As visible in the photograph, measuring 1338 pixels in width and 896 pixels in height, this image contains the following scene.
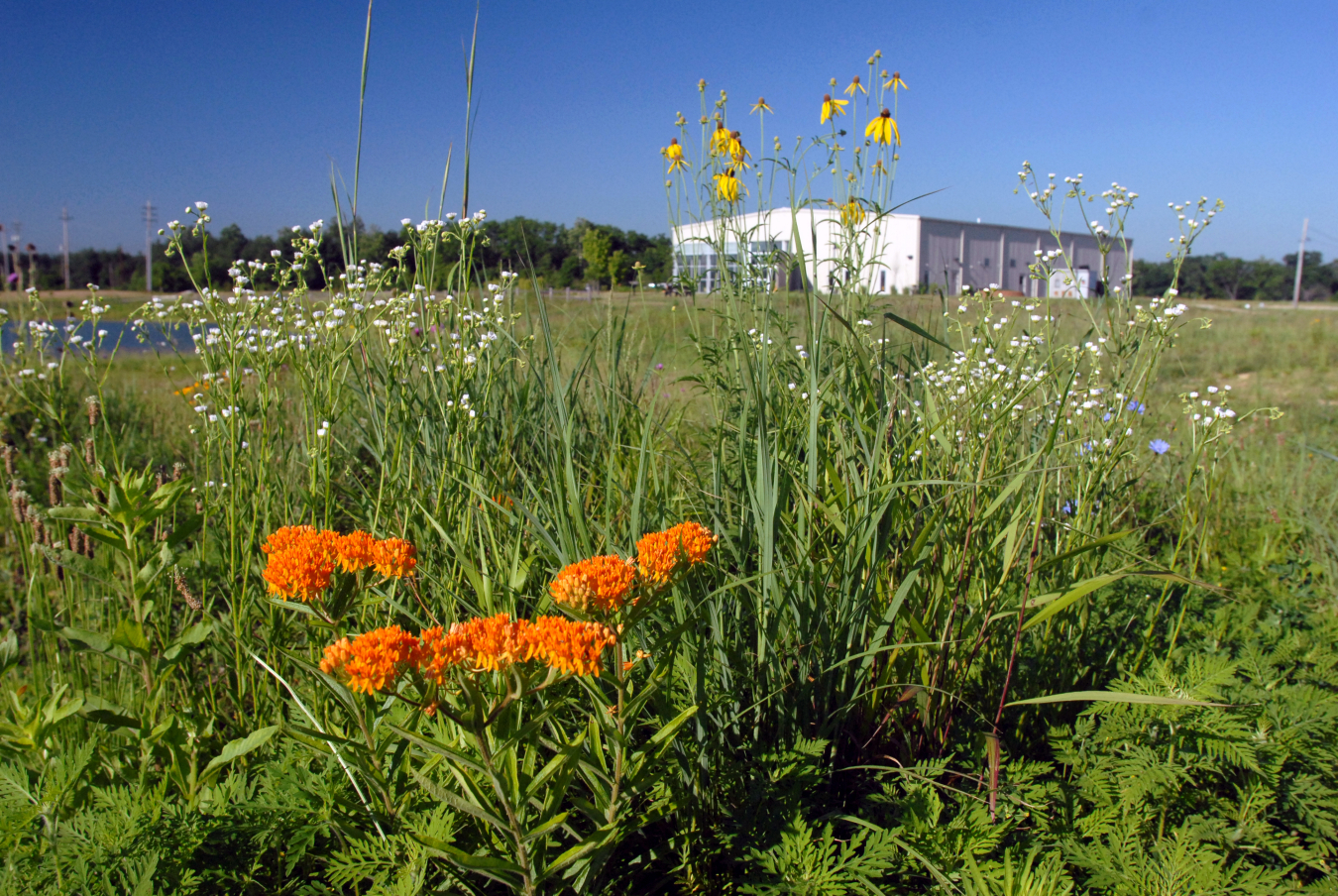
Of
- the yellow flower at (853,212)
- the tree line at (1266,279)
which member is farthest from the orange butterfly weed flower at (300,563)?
the tree line at (1266,279)

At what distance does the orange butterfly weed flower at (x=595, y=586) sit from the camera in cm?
82

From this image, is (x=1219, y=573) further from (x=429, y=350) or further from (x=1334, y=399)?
(x=1334, y=399)

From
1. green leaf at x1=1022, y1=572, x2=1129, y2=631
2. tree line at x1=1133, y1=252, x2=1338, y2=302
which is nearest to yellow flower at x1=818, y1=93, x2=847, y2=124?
green leaf at x1=1022, y1=572, x2=1129, y2=631

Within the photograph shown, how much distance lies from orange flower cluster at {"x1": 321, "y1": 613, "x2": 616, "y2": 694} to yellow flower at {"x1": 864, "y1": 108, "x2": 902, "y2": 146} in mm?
1878

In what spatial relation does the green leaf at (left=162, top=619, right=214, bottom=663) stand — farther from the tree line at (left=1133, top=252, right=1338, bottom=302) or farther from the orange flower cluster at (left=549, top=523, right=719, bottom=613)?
the tree line at (left=1133, top=252, right=1338, bottom=302)

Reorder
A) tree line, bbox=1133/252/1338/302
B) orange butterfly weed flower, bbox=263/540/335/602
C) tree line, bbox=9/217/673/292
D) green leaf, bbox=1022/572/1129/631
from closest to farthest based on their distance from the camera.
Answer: orange butterfly weed flower, bbox=263/540/335/602
green leaf, bbox=1022/572/1129/631
tree line, bbox=9/217/673/292
tree line, bbox=1133/252/1338/302

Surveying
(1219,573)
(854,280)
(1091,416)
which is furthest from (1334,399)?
(854,280)

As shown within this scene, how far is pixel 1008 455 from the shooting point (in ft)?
5.92

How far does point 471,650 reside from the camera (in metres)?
0.80

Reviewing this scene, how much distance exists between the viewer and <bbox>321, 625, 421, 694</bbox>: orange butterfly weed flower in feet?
2.44

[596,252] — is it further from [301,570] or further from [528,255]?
[301,570]

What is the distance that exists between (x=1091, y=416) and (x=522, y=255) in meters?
1.42

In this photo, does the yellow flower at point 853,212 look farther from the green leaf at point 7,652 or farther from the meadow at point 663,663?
the green leaf at point 7,652

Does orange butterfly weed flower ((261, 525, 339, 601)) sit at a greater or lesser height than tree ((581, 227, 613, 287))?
lesser
